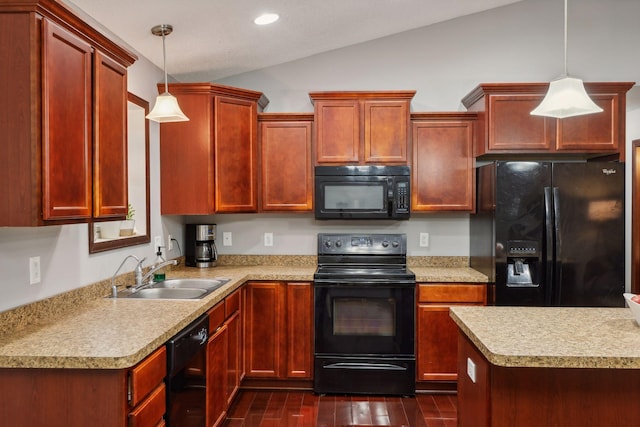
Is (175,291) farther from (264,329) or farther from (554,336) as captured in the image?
(554,336)

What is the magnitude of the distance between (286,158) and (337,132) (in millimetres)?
449

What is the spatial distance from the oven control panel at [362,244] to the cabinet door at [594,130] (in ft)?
4.51

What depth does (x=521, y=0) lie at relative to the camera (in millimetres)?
3572

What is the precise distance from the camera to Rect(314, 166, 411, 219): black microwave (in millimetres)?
3320

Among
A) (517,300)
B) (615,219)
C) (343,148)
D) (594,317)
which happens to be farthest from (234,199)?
(615,219)

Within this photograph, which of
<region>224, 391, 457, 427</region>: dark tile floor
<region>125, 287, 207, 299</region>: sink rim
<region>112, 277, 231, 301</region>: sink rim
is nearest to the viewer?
<region>112, 277, 231, 301</region>: sink rim

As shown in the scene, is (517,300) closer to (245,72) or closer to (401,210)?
(401,210)

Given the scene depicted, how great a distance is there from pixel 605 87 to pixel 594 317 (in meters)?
1.98

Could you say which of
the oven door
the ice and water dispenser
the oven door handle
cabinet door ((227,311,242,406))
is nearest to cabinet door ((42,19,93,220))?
cabinet door ((227,311,242,406))

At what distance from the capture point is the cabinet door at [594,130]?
312 cm

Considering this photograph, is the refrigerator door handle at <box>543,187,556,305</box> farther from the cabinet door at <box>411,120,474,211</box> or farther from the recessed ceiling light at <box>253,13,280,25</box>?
the recessed ceiling light at <box>253,13,280,25</box>

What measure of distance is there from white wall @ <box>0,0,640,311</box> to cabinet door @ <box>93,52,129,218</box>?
4.72 feet

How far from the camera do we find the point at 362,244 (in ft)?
11.8

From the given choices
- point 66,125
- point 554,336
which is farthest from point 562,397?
point 66,125
